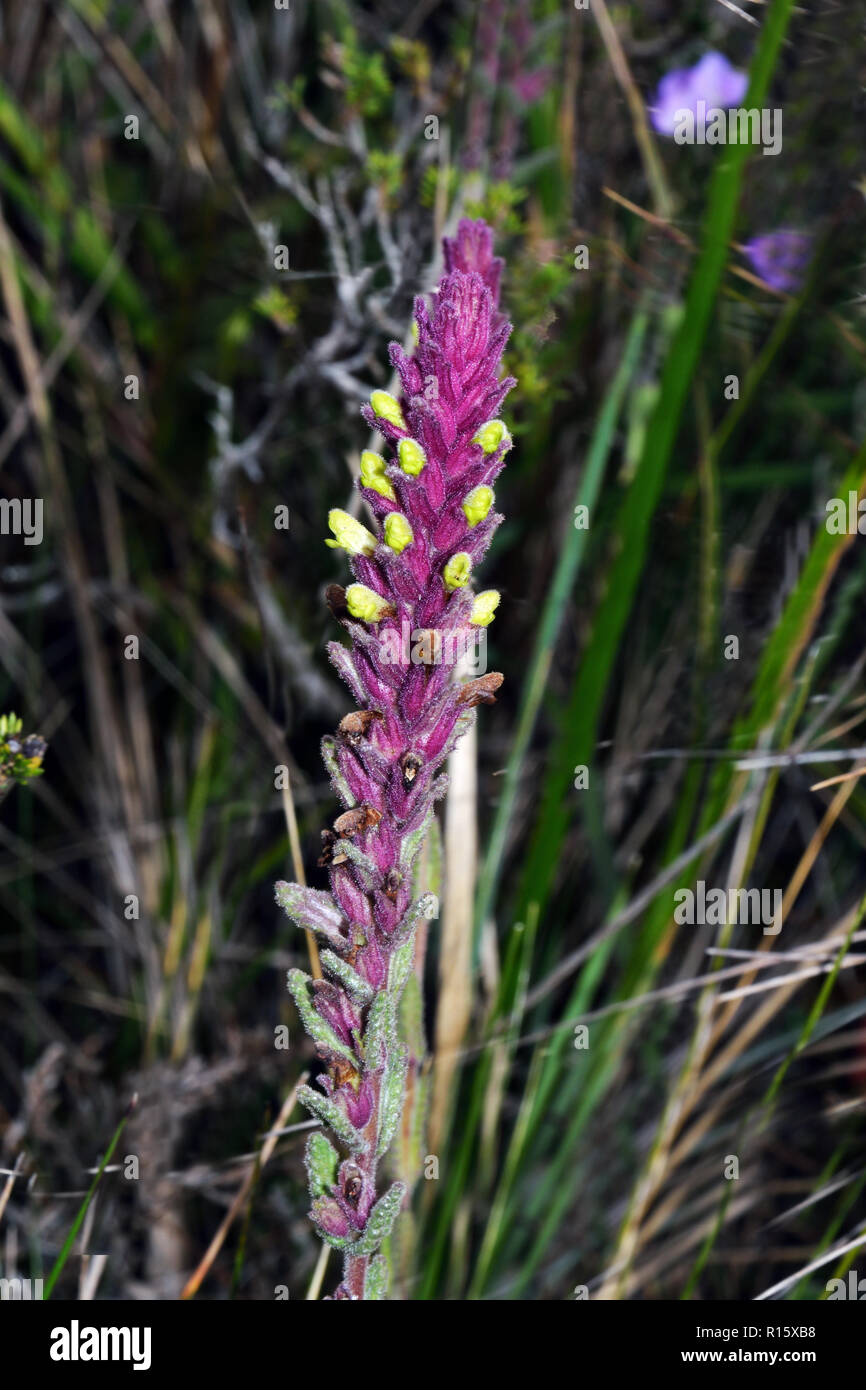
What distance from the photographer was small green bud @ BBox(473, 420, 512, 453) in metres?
0.96

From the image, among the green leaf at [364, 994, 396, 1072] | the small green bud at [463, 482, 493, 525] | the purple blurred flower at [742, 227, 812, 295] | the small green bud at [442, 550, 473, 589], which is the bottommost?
the green leaf at [364, 994, 396, 1072]

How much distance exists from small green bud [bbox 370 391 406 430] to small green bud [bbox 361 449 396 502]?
0.04m

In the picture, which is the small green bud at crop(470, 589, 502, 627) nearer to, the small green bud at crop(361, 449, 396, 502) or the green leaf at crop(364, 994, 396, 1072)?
the small green bud at crop(361, 449, 396, 502)

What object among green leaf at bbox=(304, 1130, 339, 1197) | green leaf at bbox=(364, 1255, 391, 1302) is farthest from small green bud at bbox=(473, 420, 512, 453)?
green leaf at bbox=(364, 1255, 391, 1302)

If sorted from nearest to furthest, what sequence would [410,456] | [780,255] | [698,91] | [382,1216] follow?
1. [410,456]
2. [382,1216]
3. [780,255]
4. [698,91]

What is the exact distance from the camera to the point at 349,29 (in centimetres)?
235

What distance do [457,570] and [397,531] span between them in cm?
7

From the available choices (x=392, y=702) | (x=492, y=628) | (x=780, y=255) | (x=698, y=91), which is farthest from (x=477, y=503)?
(x=698, y=91)

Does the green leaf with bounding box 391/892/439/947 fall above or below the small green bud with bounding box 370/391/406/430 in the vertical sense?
below

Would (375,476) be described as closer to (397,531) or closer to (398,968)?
(397,531)

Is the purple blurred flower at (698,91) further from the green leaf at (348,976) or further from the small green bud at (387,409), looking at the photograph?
the green leaf at (348,976)

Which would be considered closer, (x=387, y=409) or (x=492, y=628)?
(x=387, y=409)

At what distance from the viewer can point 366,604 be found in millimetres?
994

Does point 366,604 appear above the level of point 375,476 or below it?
below
